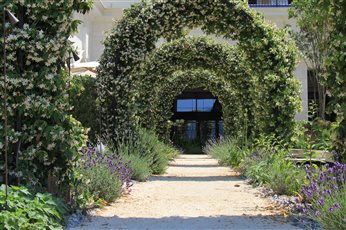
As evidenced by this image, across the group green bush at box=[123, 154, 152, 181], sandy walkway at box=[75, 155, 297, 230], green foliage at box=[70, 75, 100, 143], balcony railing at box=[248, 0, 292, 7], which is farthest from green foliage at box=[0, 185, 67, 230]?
balcony railing at box=[248, 0, 292, 7]

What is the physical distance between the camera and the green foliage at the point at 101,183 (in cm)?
657

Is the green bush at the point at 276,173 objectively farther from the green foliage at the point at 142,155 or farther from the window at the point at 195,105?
the window at the point at 195,105

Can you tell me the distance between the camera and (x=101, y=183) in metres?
6.74

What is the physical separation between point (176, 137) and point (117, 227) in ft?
77.3

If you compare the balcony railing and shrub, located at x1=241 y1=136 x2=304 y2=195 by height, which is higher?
the balcony railing

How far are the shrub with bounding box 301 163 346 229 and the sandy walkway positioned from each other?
0.43m

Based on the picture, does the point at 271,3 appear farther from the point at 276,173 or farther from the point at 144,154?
the point at 276,173

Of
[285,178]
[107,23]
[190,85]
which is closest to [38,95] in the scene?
[285,178]

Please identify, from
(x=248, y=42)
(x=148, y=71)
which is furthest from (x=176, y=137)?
(x=248, y=42)

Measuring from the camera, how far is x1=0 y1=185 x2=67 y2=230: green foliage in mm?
4012

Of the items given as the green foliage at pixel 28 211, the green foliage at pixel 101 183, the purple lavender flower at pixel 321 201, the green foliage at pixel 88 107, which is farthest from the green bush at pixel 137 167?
the purple lavender flower at pixel 321 201

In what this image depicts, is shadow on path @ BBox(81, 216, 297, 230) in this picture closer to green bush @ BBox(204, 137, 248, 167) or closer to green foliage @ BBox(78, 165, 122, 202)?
green foliage @ BBox(78, 165, 122, 202)

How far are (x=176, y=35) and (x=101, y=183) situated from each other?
5.36 meters

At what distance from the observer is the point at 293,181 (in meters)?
7.34
